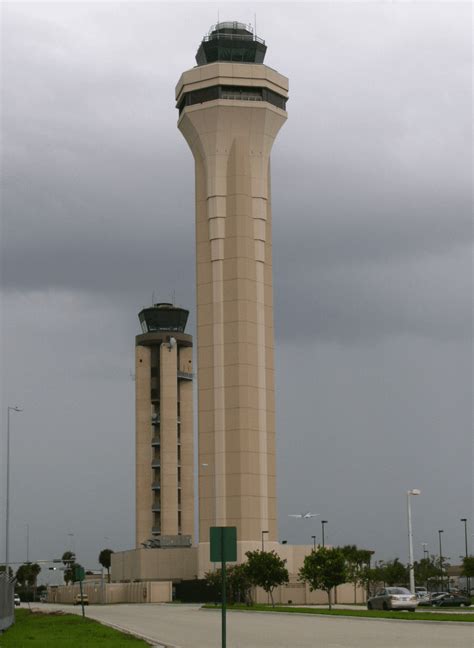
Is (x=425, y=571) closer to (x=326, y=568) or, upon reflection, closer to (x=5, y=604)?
(x=326, y=568)

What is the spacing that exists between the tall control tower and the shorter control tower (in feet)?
115

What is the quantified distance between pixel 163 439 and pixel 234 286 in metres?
42.4

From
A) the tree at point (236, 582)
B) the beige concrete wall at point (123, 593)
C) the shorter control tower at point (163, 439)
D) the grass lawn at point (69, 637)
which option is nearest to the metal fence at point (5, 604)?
the grass lawn at point (69, 637)

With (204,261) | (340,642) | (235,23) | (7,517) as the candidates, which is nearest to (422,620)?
(340,642)

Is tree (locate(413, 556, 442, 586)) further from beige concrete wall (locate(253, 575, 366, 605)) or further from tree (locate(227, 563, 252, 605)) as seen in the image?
tree (locate(227, 563, 252, 605))

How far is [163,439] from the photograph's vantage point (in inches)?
5566

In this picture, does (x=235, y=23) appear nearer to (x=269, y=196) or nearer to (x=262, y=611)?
(x=269, y=196)

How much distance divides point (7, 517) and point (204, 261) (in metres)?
45.3

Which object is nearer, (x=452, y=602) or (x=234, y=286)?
(x=452, y=602)

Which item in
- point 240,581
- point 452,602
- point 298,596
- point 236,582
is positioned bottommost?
point 298,596

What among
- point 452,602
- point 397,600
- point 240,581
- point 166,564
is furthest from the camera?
point 166,564

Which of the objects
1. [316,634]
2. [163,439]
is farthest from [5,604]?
[163,439]

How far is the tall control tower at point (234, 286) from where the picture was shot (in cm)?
10281

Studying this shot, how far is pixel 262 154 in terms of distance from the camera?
355ft
